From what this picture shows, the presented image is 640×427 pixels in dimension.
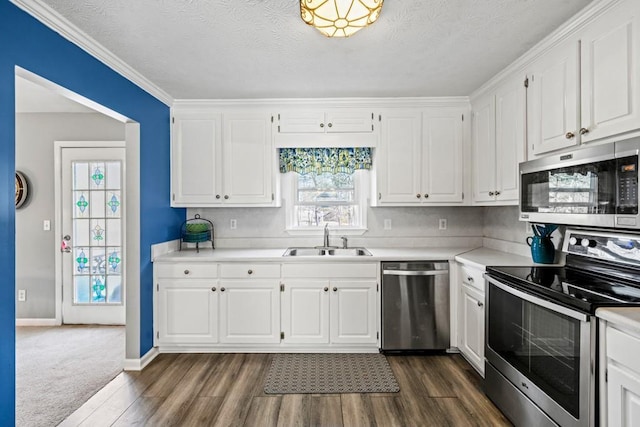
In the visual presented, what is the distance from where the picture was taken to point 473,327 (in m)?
2.89

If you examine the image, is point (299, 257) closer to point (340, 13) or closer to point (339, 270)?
point (339, 270)

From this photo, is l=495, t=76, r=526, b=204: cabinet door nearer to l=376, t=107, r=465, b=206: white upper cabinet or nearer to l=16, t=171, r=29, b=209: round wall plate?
l=376, t=107, r=465, b=206: white upper cabinet

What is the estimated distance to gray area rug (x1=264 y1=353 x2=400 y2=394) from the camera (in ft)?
8.73

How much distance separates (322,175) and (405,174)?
3.06ft

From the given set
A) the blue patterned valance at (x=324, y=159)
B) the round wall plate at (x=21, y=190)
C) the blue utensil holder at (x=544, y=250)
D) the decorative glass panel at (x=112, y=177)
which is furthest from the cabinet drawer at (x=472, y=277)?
the round wall plate at (x=21, y=190)

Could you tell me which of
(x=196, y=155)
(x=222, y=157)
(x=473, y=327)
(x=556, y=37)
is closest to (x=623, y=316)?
(x=473, y=327)

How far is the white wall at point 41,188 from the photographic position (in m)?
4.20

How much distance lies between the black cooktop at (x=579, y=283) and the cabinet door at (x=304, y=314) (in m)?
1.46

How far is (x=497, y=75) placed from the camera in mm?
2961

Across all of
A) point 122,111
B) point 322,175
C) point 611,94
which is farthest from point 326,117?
point 611,94

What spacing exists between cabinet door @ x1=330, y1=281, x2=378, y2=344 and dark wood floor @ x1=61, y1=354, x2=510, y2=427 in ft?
1.37

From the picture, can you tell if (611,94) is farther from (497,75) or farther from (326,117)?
(326,117)

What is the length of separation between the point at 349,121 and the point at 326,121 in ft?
0.74

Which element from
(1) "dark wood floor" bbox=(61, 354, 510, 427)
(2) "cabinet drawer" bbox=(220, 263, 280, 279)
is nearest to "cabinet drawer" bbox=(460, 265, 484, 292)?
(1) "dark wood floor" bbox=(61, 354, 510, 427)
